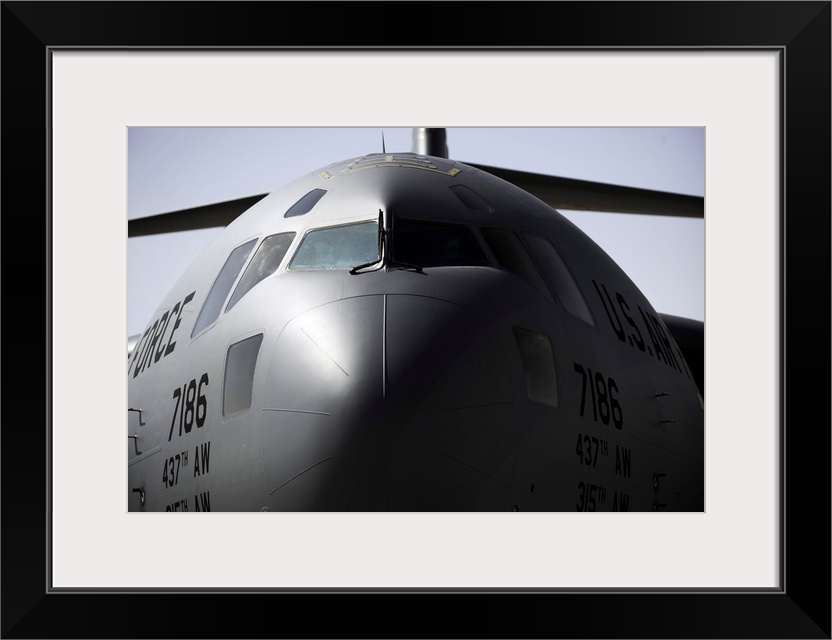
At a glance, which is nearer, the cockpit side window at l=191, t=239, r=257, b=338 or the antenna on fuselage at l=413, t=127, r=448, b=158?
the cockpit side window at l=191, t=239, r=257, b=338

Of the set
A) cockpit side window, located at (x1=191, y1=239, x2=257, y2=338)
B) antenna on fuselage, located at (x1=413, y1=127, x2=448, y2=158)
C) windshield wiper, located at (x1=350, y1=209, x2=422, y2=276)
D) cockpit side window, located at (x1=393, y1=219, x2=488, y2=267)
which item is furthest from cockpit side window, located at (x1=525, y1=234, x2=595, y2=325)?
antenna on fuselage, located at (x1=413, y1=127, x2=448, y2=158)

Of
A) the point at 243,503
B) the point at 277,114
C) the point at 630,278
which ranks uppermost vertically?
the point at 277,114

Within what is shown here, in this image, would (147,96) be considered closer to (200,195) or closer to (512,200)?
(200,195)

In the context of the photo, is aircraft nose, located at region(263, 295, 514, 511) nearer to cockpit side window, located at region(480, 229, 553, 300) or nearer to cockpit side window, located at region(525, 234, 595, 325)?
cockpit side window, located at region(480, 229, 553, 300)

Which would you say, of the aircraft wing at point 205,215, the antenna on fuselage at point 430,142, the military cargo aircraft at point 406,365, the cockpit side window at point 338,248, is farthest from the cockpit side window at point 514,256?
the antenna on fuselage at point 430,142

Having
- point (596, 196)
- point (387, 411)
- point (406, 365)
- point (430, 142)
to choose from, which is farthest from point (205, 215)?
point (387, 411)

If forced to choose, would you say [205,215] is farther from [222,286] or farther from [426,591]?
[426,591]

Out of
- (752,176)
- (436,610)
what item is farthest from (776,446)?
(436,610)
